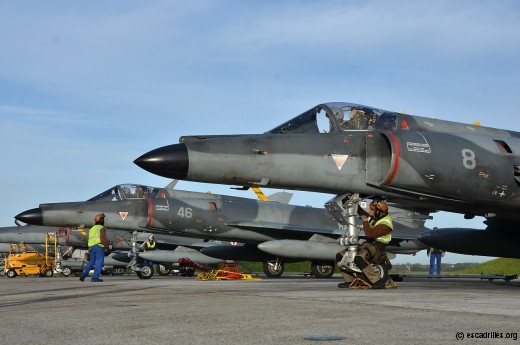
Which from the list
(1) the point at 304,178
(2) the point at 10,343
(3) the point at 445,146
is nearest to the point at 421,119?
(3) the point at 445,146

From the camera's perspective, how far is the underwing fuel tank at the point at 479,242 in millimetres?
13727

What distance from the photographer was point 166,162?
1078cm

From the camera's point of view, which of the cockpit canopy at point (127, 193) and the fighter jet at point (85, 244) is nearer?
the cockpit canopy at point (127, 193)

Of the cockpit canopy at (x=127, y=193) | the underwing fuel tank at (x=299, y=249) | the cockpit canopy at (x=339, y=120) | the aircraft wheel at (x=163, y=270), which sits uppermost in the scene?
the cockpit canopy at (x=339, y=120)

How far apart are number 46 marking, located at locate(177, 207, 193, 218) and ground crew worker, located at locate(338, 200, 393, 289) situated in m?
11.7

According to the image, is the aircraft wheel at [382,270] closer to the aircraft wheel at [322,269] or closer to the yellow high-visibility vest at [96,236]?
the yellow high-visibility vest at [96,236]

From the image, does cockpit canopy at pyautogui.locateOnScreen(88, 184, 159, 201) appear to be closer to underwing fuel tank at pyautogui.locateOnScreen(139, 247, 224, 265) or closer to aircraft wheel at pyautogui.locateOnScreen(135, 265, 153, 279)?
underwing fuel tank at pyautogui.locateOnScreen(139, 247, 224, 265)

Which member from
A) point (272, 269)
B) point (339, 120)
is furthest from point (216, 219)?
point (339, 120)

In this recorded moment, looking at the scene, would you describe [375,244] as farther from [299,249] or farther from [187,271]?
[187,271]

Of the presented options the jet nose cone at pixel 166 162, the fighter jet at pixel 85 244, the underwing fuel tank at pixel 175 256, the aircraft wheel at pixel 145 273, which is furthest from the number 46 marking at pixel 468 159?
the fighter jet at pixel 85 244

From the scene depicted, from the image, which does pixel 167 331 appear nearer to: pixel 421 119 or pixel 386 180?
pixel 386 180

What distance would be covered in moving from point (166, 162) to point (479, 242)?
6.84 meters

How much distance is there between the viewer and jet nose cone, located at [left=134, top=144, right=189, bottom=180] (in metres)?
10.8

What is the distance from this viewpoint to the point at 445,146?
11.2m
